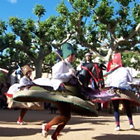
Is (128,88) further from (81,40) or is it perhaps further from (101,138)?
(81,40)

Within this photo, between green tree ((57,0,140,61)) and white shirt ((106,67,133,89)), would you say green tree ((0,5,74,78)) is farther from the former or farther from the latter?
white shirt ((106,67,133,89))

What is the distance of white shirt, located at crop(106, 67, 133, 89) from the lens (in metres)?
6.96

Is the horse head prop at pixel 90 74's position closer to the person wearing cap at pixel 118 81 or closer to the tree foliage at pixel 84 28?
the person wearing cap at pixel 118 81

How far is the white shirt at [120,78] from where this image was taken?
6.96 metres

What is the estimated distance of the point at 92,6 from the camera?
57.7 ft


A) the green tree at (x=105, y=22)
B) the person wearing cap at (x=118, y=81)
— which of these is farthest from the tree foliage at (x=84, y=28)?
the person wearing cap at (x=118, y=81)

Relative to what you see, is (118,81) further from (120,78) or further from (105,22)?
(105,22)

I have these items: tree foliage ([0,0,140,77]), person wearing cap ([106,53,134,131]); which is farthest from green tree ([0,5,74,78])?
person wearing cap ([106,53,134,131])

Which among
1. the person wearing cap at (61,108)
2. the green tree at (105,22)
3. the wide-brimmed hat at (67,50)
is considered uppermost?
the green tree at (105,22)

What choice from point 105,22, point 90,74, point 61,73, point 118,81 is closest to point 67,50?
point 61,73

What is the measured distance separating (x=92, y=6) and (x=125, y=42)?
323 cm

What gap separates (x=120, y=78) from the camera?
6.99 meters

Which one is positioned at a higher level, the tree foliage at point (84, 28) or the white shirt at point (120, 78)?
the tree foliage at point (84, 28)

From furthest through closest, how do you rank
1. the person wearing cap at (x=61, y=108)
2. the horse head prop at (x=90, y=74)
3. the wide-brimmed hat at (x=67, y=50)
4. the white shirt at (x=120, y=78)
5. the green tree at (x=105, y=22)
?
the green tree at (x=105, y=22), the white shirt at (x=120, y=78), the horse head prop at (x=90, y=74), the wide-brimmed hat at (x=67, y=50), the person wearing cap at (x=61, y=108)
